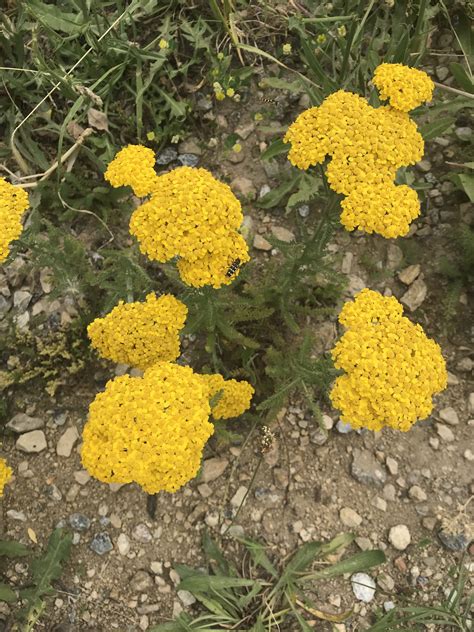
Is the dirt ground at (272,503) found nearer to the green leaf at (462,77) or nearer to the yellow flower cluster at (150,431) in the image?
the yellow flower cluster at (150,431)

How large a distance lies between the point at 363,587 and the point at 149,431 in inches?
88.7

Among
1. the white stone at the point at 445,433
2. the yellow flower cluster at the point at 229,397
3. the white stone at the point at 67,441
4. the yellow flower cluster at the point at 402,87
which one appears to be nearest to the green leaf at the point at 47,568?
the white stone at the point at 67,441

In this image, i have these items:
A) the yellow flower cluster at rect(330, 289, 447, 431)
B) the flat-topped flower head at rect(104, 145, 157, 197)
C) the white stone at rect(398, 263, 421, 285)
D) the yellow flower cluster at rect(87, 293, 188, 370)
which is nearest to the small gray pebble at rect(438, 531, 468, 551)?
the yellow flower cluster at rect(330, 289, 447, 431)

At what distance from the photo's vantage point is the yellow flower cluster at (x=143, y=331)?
3537mm

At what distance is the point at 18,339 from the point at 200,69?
3227 millimetres

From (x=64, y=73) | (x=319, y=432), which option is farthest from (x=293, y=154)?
(x=64, y=73)

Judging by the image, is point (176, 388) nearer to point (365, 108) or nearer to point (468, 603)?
point (365, 108)

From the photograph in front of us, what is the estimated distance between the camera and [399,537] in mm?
4223

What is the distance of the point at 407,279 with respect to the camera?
4.96m

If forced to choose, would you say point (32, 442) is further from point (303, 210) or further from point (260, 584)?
point (303, 210)

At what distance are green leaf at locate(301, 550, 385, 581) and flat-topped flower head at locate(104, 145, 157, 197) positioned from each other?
3.04 m

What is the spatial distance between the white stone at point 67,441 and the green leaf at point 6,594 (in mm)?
1040

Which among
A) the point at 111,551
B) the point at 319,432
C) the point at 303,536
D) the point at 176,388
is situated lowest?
the point at 111,551

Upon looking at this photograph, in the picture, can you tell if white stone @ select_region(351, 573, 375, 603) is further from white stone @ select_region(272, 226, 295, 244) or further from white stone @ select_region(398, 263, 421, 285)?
white stone @ select_region(272, 226, 295, 244)
